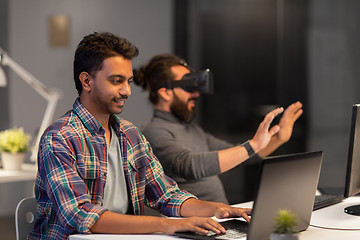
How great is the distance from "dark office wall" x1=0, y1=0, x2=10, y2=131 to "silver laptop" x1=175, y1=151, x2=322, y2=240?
284 centimetres

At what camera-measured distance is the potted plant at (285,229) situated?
1460mm

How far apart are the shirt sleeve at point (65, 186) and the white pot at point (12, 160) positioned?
5.99 ft

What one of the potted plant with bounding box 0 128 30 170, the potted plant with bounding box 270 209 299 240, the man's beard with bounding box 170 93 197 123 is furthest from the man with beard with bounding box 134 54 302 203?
the potted plant with bounding box 270 209 299 240

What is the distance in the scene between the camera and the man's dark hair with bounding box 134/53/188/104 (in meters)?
3.02

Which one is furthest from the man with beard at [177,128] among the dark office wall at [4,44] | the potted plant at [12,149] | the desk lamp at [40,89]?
the dark office wall at [4,44]

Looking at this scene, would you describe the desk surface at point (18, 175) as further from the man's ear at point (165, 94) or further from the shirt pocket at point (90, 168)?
the shirt pocket at point (90, 168)

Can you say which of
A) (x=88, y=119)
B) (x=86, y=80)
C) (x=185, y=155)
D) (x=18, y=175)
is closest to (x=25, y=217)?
(x=88, y=119)

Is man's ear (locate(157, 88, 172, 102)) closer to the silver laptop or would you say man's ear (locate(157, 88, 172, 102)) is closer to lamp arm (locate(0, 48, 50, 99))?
the silver laptop

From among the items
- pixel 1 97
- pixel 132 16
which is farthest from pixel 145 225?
pixel 132 16

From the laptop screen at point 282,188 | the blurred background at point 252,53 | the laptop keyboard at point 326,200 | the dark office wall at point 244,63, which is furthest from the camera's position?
the dark office wall at point 244,63

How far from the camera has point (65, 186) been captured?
5.94 feet

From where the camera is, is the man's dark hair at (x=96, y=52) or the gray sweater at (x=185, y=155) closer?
the man's dark hair at (x=96, y=52)

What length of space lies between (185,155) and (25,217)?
92 cm

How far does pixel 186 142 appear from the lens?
302 centimetres
